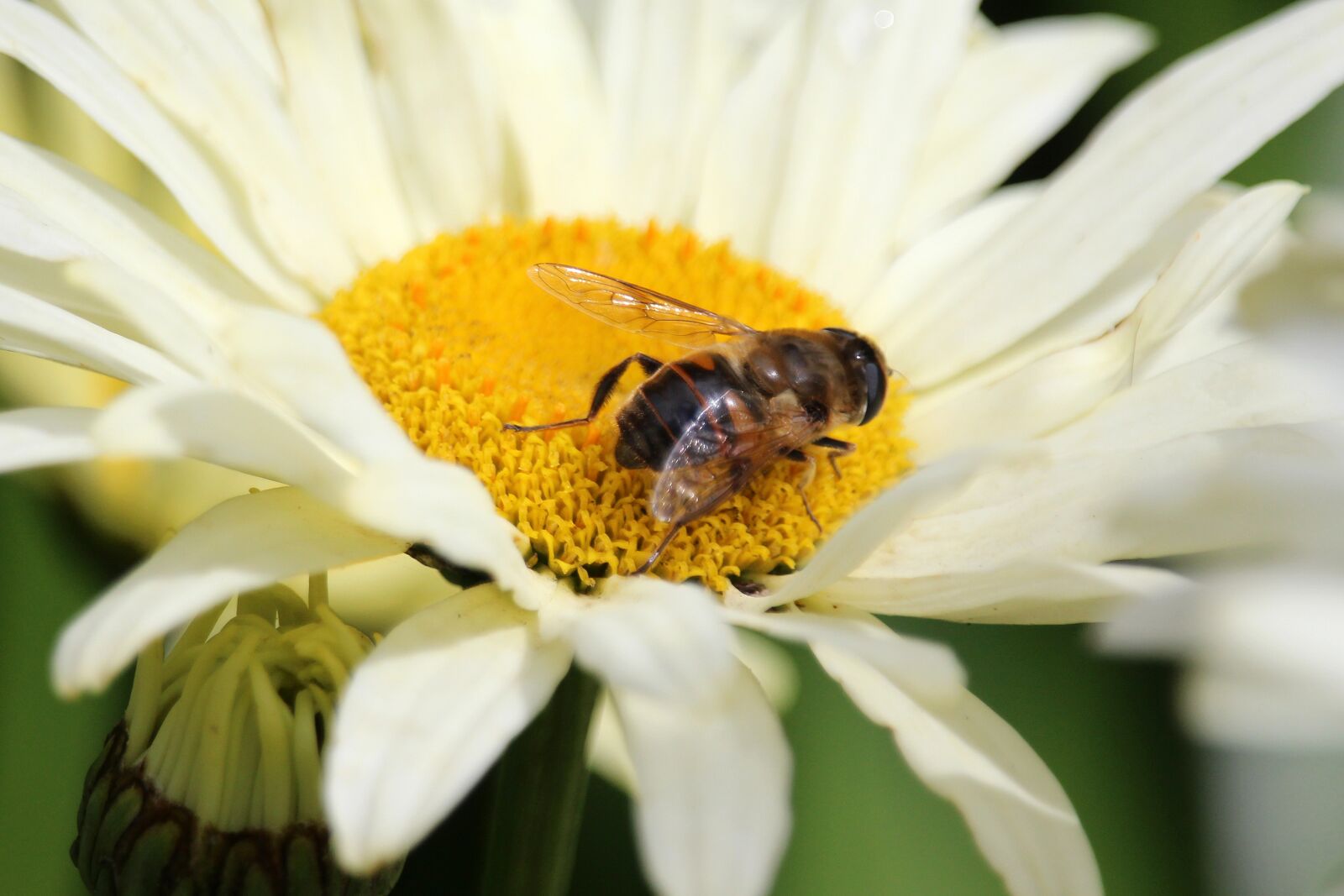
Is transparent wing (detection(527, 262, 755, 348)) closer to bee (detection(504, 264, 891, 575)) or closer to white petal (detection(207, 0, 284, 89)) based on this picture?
bee (detection(504, 264, 891, 575))

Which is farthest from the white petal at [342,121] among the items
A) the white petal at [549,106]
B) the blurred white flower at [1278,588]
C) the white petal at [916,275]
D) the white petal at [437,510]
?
the blurred white flower at [1278,588]

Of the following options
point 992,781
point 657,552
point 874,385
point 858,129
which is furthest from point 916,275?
point 992,781

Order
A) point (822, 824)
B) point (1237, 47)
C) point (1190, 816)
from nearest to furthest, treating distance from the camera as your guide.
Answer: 1. point (1237, 47)
2. point (822, 824)
3. point (1190, 816)

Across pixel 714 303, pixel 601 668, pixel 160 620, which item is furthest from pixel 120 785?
pixel 714 303

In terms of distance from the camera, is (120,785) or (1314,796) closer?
(120,785)

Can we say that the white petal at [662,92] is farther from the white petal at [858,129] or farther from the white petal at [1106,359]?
the white petal at [1106,359]

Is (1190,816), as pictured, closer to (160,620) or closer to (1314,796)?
(1314,796)
